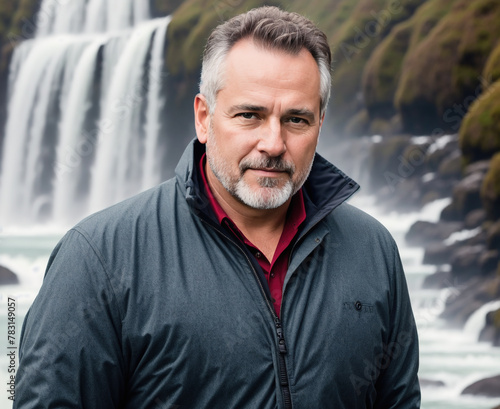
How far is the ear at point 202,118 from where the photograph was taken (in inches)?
63.8

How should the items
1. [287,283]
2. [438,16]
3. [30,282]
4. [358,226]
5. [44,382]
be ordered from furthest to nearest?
[438,16], [30,282], [358,226], [287,283], [44,382]

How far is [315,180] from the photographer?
1730 mm

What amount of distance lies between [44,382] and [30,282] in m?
2.20

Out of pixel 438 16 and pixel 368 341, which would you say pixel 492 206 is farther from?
pixel 368 341

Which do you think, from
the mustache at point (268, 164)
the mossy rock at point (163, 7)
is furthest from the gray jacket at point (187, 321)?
the mossy rock at point (163, 7)

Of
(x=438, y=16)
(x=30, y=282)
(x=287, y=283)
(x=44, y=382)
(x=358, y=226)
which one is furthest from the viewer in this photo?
(x=438, y=16)

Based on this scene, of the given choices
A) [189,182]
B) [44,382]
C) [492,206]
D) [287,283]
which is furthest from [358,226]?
[492,206]

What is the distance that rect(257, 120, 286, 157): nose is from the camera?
4.89 ft

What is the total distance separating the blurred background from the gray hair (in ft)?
6.99

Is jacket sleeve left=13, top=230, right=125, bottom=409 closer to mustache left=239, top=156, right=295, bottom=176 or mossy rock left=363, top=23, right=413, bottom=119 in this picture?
mustache left=239, top=156, right=295, bottom=176

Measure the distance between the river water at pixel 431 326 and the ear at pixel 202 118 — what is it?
2.06 meters

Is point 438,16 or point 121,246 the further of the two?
point 438,16

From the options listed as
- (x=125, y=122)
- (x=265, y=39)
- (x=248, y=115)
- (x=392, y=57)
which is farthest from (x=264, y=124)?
(x=392, y=57)

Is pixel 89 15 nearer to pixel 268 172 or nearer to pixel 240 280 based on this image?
pixel 268 172
